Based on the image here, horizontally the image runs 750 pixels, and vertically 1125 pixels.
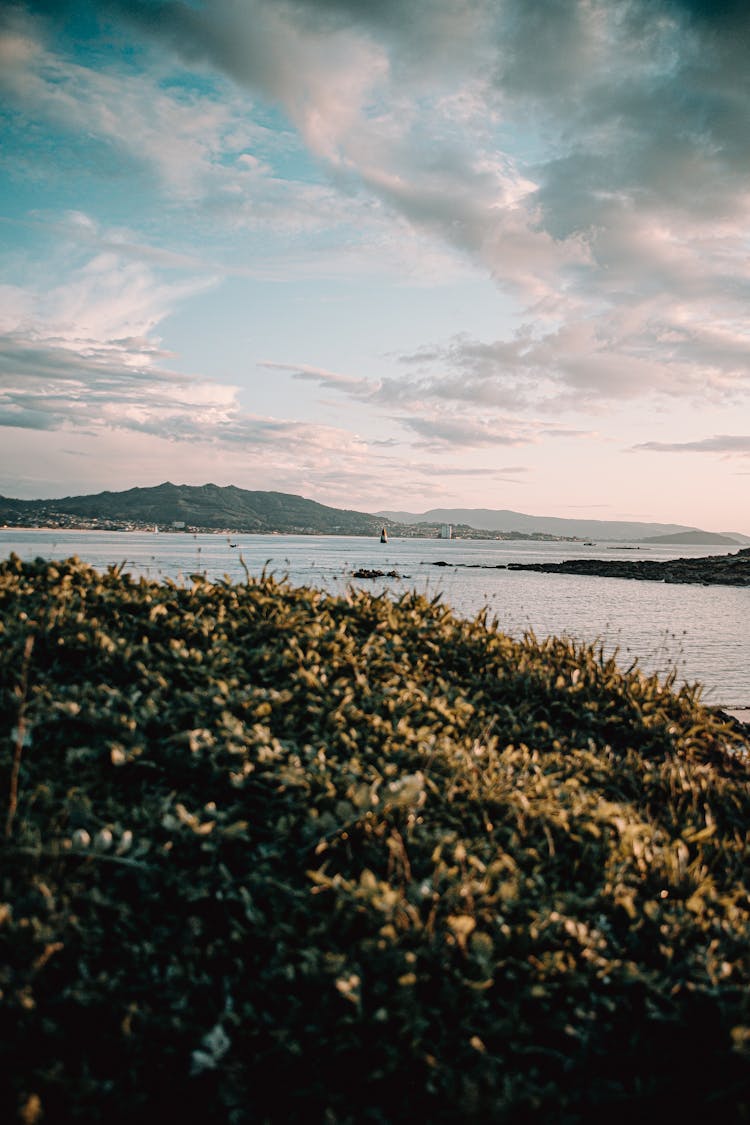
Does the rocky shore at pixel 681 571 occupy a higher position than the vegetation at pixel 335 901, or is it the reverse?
the rocky shore at pixel 681 571

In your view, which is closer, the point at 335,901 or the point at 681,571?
the point at 335,901

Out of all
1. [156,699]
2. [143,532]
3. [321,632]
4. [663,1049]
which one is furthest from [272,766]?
[143,532]

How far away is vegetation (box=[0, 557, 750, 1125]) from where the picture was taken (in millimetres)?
3330

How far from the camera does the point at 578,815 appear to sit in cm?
519

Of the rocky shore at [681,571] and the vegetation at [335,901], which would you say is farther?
the rocky shore at [681,571]

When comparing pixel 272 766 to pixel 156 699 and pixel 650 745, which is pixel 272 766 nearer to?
pixel 156 699

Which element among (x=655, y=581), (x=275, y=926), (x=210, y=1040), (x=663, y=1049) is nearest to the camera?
(x=210, y=1040)

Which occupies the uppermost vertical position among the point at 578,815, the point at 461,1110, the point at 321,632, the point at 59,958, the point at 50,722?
the point at 321,632

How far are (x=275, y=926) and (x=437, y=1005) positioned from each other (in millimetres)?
964

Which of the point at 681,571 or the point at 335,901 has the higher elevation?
the point at 681,571

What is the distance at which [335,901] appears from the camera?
13.6ft

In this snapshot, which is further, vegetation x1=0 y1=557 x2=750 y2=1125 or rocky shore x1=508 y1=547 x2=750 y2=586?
rocky shore x1=508 y1=547 x2=750 y2=586

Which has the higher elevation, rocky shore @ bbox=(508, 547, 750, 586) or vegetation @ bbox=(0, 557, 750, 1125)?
rocky shore @ bbox=(508, 547, 750, 586)

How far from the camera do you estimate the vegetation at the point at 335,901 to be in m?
3.33
